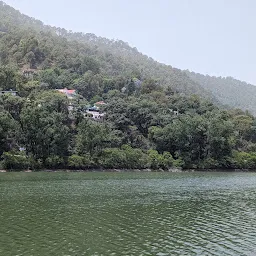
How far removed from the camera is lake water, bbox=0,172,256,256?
1802 centimetres

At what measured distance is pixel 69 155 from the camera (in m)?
73.8

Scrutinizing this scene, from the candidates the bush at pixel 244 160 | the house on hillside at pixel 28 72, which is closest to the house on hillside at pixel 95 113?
the bush at pixel 244 160

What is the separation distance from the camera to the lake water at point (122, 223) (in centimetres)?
1802

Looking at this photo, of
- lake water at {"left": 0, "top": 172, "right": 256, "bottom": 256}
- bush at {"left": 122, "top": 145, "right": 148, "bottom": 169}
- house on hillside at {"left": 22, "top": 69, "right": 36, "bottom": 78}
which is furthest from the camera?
house on hillside at {"left": 22, "top": 69, "right": 36, "bottom": 78}

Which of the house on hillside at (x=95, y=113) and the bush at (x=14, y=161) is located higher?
the house on hillside at (x=95, y=113)

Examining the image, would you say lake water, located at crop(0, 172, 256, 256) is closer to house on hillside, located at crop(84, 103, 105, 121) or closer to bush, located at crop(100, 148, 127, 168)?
bush, located at crop(100, 148, 127, 168)

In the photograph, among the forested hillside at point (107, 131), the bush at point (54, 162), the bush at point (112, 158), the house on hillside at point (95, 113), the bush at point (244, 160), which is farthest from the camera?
the house on hillside at point (95, 113)

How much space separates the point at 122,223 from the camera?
23.8 metres

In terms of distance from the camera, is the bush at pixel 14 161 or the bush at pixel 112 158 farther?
the bush at pixel 112 158

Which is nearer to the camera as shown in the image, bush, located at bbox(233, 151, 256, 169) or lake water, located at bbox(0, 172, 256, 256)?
lake water, located at bbox(0, 172, 256, 256)

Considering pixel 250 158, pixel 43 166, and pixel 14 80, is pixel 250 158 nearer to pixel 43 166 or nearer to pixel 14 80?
pixel 43 166

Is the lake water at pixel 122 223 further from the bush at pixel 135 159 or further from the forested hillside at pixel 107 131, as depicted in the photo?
the bush at pixel 135 159

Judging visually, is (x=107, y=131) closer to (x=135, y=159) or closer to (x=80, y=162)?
(x=135, y=159)

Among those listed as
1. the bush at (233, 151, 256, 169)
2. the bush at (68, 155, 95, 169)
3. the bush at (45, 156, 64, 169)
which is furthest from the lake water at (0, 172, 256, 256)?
the bush at (233, 151, 256, 169)
